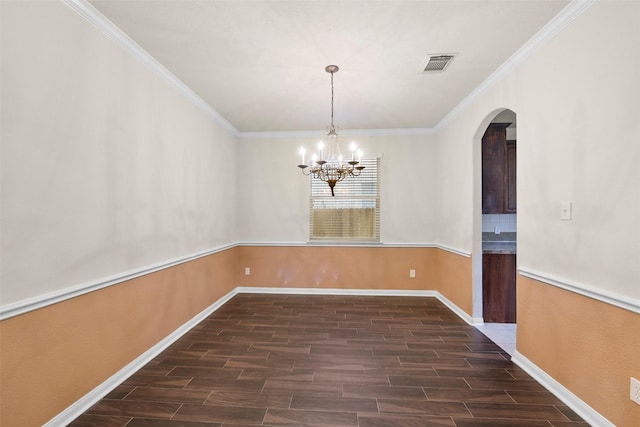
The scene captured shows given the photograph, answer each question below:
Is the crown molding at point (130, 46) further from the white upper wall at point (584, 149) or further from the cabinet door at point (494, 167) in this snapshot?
the cabinet door at point (494, 167)

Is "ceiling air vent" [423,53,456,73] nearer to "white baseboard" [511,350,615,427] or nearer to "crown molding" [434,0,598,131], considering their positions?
"crown molding" [434,0,598,131]

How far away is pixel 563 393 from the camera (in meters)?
2.09

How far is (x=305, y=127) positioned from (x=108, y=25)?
284 cm

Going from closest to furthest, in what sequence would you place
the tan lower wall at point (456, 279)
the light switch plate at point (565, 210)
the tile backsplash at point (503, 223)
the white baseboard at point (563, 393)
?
the white baseboard at point (563, 393) → the light switch plate at point (565, 210) → the tan lower wall at point (456, 279) → the tile backsplash at point (503, 223)

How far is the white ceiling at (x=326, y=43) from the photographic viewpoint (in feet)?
6.53

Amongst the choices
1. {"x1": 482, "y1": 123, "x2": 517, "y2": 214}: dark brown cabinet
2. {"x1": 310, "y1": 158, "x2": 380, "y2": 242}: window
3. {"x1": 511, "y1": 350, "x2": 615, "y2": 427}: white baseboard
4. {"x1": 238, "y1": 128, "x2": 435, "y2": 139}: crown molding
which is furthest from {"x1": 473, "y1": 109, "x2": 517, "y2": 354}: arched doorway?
{"x1": 310, "y1": 158, "x2": 380, "y2": 242}: window

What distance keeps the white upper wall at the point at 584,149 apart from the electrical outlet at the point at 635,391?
1.55 ft

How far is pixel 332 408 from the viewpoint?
6.63 feet

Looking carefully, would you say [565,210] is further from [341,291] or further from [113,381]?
[113,381]

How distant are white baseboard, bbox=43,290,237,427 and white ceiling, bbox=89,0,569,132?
262cm

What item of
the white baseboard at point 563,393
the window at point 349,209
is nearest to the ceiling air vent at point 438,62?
the window at point 349,209

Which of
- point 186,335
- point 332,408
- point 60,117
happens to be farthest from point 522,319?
point 60,117

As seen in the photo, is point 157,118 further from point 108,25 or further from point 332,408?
point 332,408

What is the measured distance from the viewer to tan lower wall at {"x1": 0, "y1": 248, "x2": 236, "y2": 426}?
5.14 feet
